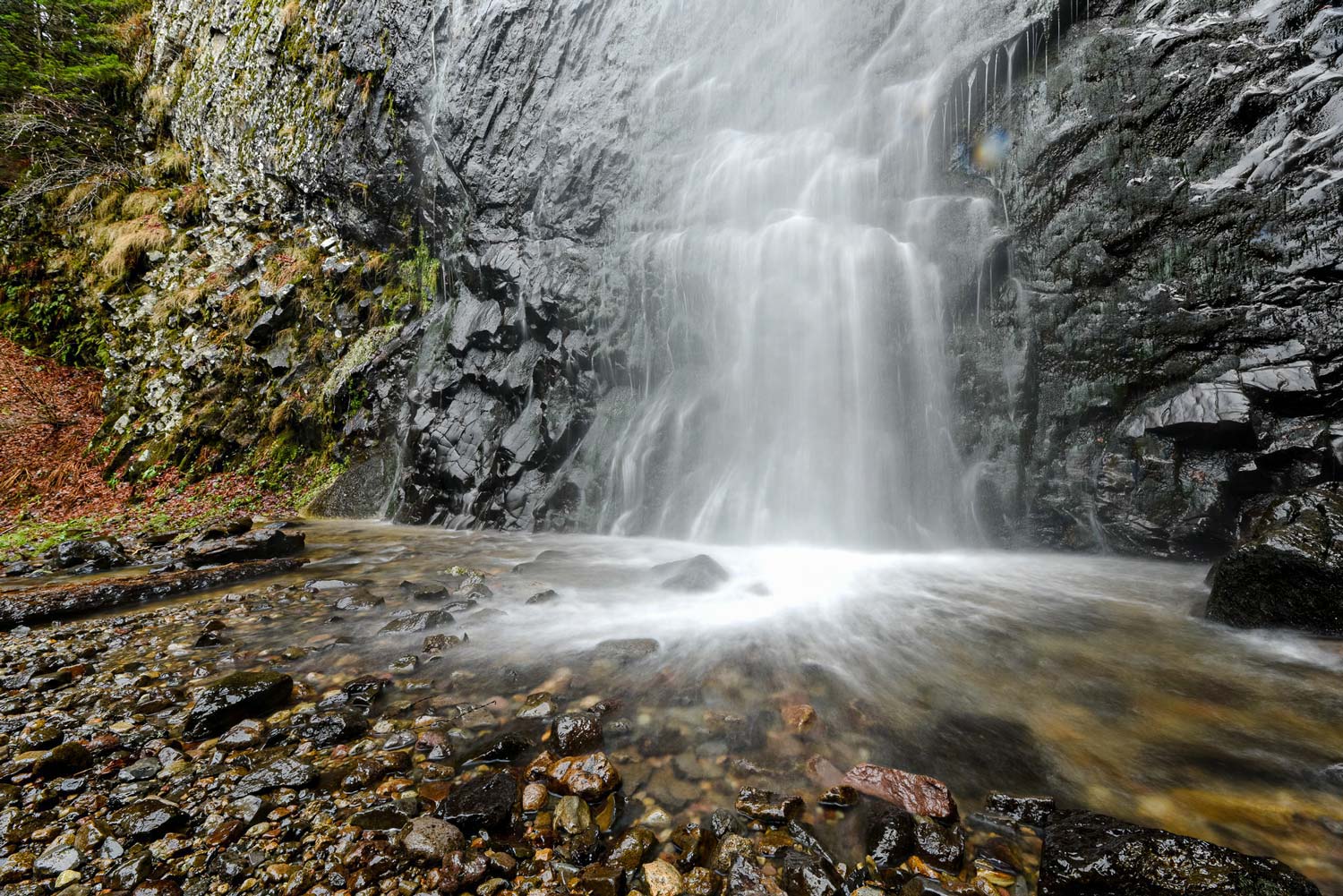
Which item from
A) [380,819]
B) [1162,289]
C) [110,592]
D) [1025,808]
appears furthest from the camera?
[1162,289]

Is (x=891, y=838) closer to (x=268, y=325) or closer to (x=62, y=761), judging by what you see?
(x=62, y=761)

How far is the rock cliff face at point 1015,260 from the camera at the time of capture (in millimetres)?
6340

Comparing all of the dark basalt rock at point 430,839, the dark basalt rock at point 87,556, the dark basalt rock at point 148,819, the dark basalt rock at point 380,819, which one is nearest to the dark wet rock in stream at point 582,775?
the dark basalt rock at point 430,839

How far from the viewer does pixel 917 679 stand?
12.6 feet

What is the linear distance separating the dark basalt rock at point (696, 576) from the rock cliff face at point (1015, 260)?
430 cm

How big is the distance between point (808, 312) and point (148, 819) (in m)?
9.92

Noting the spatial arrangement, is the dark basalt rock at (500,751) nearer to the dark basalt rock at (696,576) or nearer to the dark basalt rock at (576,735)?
the dark basalt rock at (576,735)

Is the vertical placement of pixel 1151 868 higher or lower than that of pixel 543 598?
higher

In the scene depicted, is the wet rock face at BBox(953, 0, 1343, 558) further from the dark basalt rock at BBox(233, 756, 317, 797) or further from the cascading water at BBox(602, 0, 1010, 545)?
the dark basalt rock at BBox(233, 756, 317, 797)

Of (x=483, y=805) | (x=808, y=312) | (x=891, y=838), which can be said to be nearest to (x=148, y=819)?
(x=483, y=805)

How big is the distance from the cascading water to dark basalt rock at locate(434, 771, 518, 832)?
7.13 metres

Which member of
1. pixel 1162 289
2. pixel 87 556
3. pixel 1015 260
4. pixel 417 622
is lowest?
pixel 87 556

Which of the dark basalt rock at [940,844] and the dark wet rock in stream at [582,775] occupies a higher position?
the dark basalt rock at [940,844]

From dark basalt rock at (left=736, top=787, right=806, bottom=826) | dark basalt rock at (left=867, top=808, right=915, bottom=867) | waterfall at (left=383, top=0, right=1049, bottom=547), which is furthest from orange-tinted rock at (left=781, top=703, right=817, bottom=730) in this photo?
waterfall at (left=383, top=0, right=1049, bottom=547)
